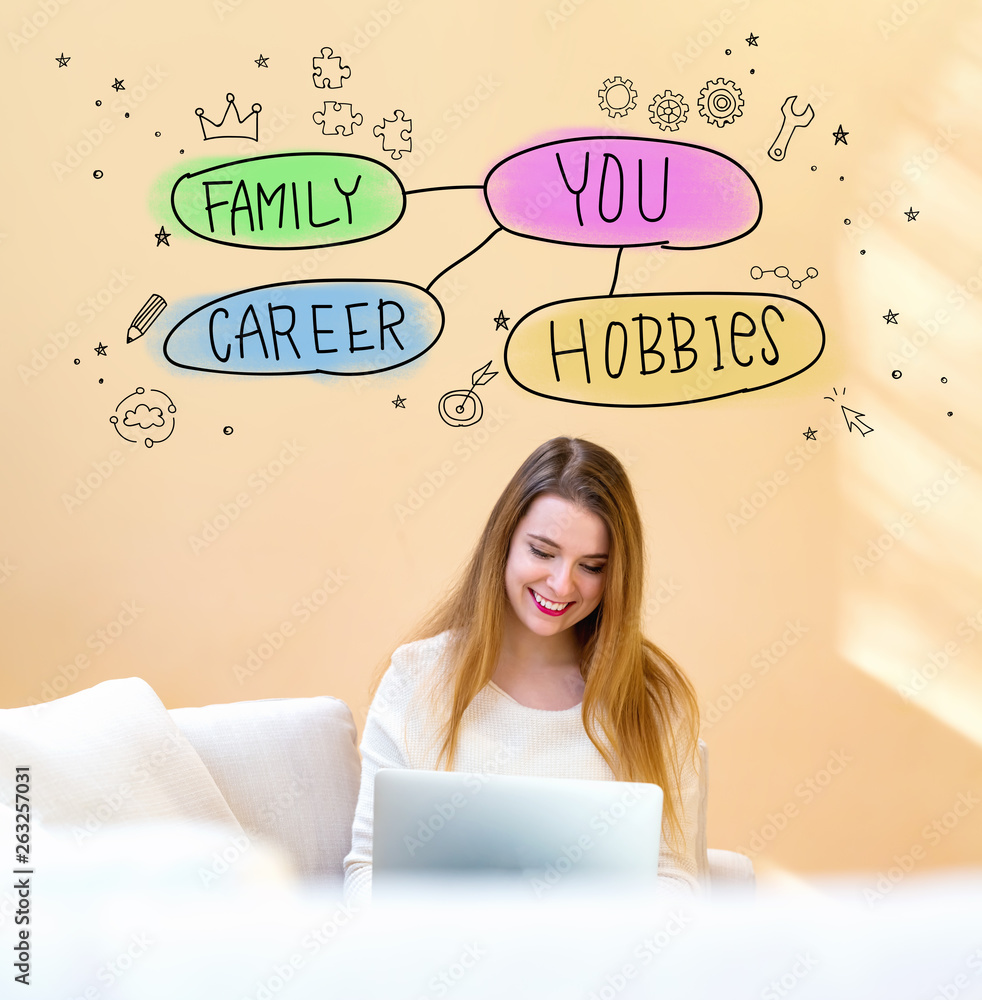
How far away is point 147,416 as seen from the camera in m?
2.78

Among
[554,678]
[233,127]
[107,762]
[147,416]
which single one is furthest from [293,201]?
[107,762]

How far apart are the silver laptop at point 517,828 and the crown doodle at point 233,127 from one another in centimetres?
211

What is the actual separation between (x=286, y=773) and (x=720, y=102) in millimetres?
2050

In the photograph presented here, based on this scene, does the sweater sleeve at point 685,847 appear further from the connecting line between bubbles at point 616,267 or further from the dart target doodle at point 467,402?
the connecting line between bubbles at point 616,267

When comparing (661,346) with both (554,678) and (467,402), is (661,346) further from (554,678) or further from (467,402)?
(554,678)

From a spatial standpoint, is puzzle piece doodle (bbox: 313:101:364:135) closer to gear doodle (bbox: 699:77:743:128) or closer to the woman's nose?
gear doodle (bbox: 699:77:743:128)

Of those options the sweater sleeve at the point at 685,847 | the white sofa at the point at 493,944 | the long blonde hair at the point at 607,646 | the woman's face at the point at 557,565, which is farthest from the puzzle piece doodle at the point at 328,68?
the white sofa at the point at 493,944

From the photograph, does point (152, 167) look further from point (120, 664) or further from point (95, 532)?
point (120, 664)

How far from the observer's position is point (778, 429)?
9.33 ft

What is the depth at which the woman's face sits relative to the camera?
179 cm

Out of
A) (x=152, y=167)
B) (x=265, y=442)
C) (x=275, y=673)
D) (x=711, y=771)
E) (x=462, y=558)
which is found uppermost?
(x=152, y=167)

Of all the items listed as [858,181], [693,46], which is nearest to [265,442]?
[693,46]

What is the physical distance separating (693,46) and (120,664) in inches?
86.9

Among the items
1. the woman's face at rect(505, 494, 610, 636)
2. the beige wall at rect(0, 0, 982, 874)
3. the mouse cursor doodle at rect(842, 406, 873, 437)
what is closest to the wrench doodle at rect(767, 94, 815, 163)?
the beige wall at rect(0, 0, 982, 874)
